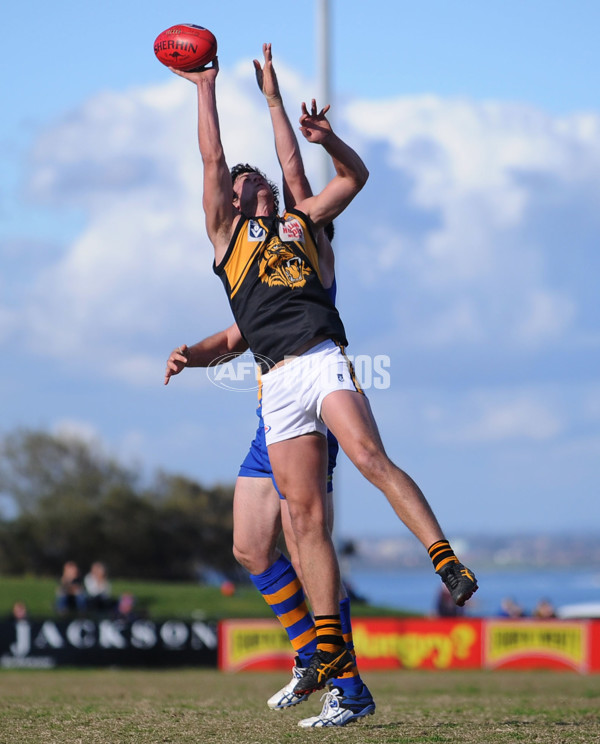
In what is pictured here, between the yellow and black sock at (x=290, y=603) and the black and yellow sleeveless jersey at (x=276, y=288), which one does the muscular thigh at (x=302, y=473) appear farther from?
the yellow and black sock at (x=290, y=603)

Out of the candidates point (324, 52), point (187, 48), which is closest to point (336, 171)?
point (187, 48)

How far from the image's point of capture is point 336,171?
18.4 feet

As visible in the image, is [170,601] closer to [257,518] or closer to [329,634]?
[257,518]

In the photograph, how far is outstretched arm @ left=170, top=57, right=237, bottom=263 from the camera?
554 cm

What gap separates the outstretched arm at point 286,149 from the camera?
6.14m

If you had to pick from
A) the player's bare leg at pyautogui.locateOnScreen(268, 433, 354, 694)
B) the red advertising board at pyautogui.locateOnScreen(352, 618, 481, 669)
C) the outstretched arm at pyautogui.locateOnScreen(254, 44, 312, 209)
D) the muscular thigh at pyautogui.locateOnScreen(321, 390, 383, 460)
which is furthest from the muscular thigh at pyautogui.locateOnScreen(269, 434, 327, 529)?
the red advertising board at pyautogui.locateOnScreen(352, 618, 481, 669)

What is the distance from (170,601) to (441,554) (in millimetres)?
36077

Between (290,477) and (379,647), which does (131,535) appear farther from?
(290,477)

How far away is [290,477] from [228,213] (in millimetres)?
1444

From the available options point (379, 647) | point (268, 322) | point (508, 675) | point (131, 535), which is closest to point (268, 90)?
point (268, 322)

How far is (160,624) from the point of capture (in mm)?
22719

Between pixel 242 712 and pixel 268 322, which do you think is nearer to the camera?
pixel 268 322

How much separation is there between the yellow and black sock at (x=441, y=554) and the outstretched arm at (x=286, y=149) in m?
2.19

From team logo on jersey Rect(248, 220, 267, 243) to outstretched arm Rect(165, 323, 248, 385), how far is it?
806 millimetres
